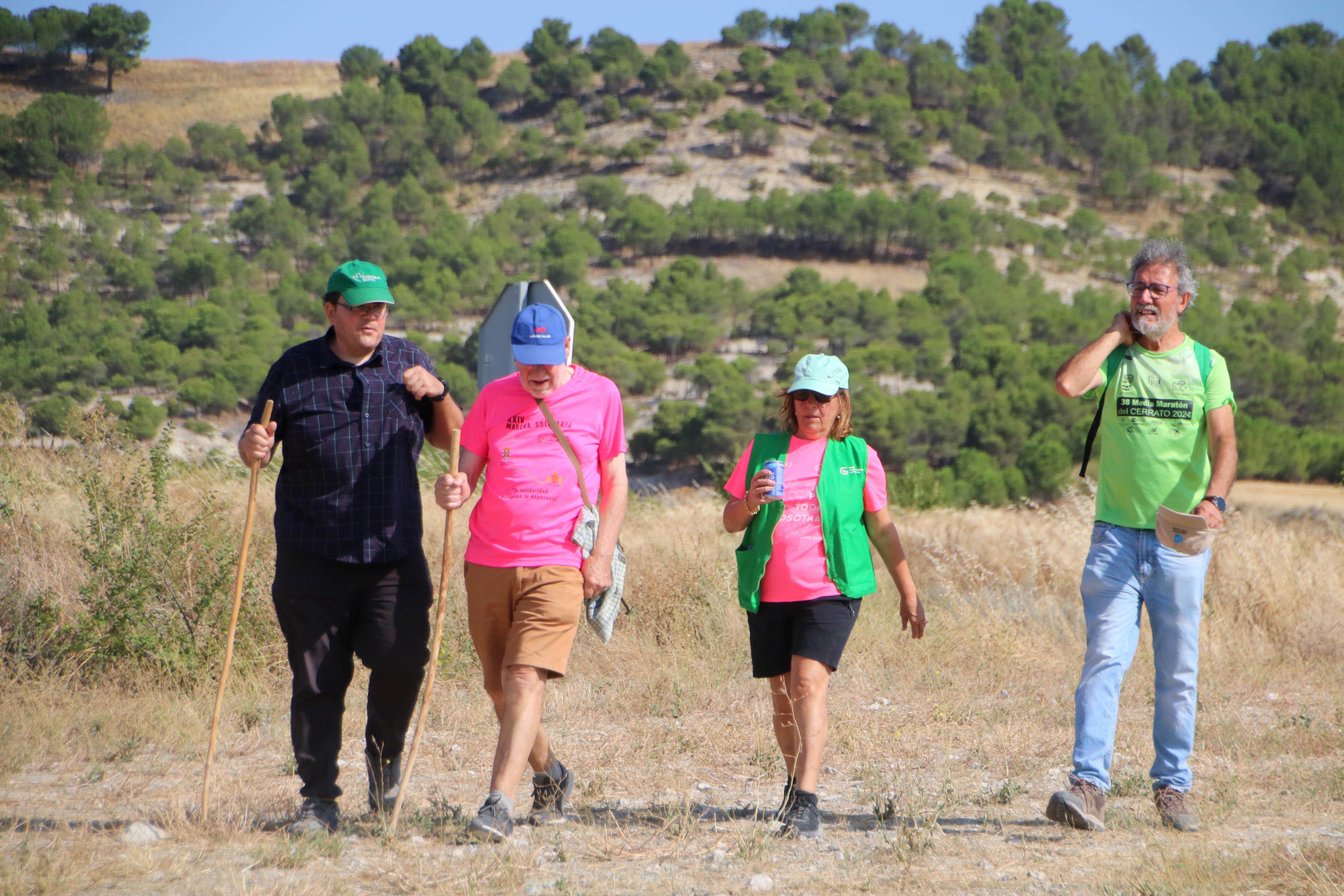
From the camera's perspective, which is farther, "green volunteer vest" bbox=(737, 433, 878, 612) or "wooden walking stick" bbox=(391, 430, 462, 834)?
"green volunteer vest" bbox=(737, 433, 878, 612)

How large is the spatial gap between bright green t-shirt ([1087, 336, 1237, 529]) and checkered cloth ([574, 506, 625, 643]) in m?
1.64

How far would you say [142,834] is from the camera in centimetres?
342

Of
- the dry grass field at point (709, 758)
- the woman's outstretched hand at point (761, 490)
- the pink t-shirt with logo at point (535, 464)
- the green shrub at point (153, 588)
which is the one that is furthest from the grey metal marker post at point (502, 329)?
the woman's outstretched hand at point (761, 490)

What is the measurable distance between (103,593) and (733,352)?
5523 centimetres

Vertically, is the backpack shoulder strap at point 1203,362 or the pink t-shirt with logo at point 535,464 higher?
the backpack shoulder strap at point 1203,362

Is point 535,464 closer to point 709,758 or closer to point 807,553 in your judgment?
point 807,553

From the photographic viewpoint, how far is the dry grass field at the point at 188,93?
80.4m

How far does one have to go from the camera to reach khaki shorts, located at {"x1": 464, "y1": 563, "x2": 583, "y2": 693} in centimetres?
346

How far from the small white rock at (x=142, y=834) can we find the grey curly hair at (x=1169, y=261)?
3.62 meters

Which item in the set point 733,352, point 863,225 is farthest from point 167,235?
point 863,225

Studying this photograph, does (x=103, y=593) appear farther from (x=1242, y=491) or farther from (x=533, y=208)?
(x=533, y=208)

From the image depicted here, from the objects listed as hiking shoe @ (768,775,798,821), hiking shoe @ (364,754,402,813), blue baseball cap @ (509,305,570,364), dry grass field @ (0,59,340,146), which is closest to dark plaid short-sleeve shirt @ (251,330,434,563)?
blue baseball cap @ (509,305,570,364)

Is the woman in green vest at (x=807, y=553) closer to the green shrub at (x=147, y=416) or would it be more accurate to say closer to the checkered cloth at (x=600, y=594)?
the checkered cloth at (x=600, y=594)

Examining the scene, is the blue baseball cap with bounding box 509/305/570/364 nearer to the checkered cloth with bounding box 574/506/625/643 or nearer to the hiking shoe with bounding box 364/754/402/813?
the checkered cloth with bounding box 574/506/625/643
